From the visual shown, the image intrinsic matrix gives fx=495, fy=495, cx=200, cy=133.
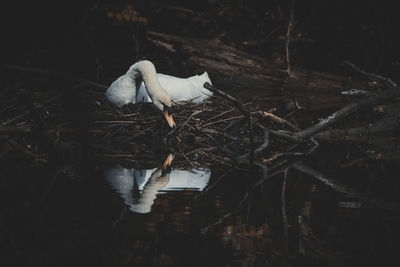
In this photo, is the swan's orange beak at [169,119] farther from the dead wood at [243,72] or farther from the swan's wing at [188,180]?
the dead wood at [243,72]

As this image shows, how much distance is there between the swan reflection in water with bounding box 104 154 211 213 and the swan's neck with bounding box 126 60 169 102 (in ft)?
4.39

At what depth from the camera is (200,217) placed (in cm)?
222

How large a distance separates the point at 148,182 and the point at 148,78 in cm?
239

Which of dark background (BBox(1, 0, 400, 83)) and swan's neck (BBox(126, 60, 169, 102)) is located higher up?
dark background (BBox(1, 0, 400, 83))

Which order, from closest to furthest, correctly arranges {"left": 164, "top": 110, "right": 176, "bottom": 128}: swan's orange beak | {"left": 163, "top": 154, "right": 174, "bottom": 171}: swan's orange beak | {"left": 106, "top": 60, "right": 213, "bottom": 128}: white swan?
{"left": 163, "top": 154, "right": 174, "bottom": 171}: swan's orange beak
{"left": 164, "top": 110, "right": 176, "bottom": 128}: swan's orange beak
{"left": 106, "top": 60, "right": 213, "bottom": 128}: white swan

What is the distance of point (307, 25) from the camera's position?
11.9 m

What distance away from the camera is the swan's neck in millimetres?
4808

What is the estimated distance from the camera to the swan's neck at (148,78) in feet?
15.8

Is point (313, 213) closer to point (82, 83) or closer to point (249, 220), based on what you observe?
point (249, 220)

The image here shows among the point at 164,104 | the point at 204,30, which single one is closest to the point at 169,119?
the point at 164,104

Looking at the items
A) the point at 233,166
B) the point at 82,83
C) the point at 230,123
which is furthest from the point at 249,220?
the point at 82,83

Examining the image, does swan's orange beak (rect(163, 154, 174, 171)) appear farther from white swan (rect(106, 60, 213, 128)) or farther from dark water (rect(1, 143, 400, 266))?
white swan (rect(106, 60, 213, 128))

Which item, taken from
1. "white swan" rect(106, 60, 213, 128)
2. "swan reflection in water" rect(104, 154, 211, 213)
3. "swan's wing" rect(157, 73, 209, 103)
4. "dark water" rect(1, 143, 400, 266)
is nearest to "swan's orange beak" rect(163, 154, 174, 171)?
"swan reflection in water" rect(104, 154, 211, 213)

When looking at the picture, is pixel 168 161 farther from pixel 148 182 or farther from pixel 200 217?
pixel 200 217
